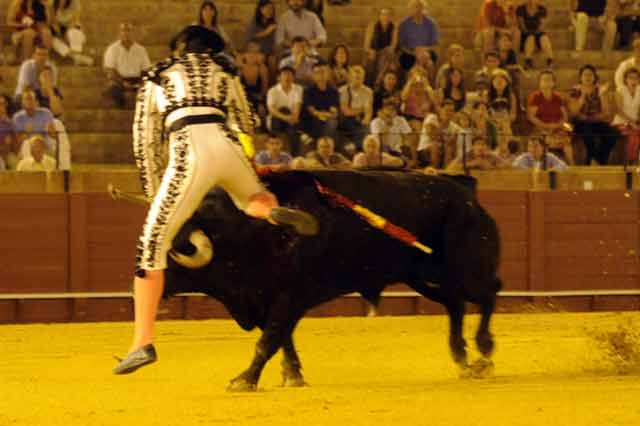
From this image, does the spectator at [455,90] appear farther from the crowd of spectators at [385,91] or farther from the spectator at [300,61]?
the spectator at [300,61]

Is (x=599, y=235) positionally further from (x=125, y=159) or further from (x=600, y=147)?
(x=125, y=159)

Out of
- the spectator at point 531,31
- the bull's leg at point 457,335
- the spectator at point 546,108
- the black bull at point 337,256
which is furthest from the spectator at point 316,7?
the bull's leg at point 457,335

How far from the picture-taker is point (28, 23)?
544 inches

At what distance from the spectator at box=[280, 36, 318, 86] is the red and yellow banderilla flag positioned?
569 centimetres

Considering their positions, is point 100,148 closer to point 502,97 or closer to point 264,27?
point 264,27

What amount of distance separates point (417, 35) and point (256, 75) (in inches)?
68.6

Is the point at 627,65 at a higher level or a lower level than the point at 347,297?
higher

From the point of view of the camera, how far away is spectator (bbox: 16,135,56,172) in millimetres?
12062

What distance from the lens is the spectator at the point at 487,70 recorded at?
46.2 ft

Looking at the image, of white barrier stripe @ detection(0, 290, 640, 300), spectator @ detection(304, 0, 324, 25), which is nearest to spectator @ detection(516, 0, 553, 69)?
spectator @ detection(304, 0, 324, 25)

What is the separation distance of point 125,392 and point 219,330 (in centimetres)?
391

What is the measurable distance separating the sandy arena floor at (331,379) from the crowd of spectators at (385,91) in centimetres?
154

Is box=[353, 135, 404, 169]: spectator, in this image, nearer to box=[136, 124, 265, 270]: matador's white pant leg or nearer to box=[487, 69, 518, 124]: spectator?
box=[487, 69, 518, 124]: spectator

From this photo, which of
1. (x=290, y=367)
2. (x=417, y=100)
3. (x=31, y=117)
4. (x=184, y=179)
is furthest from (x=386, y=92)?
(x=184, y=179)
